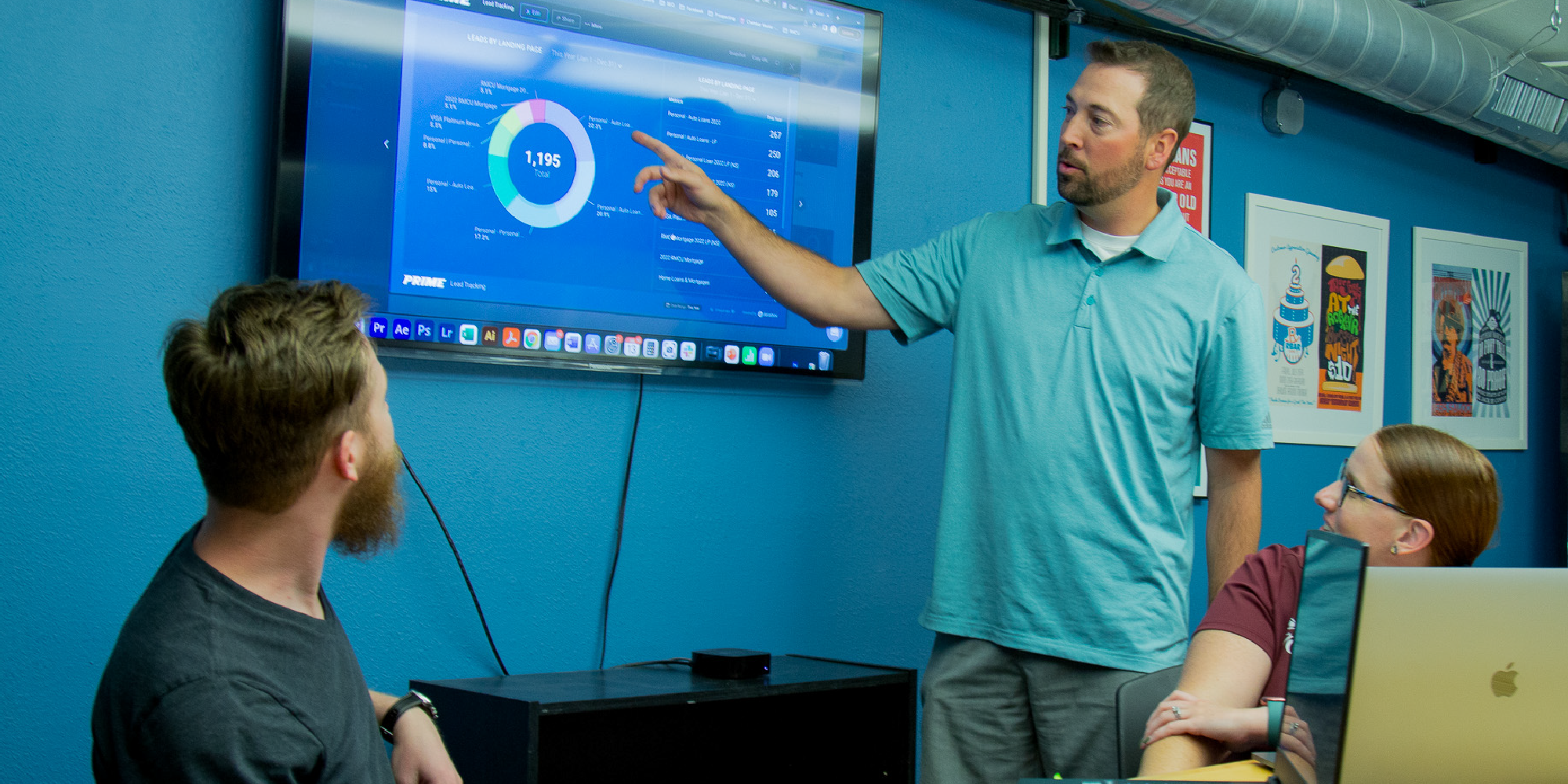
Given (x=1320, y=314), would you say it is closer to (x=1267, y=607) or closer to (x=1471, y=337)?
(x=1471, y=337)

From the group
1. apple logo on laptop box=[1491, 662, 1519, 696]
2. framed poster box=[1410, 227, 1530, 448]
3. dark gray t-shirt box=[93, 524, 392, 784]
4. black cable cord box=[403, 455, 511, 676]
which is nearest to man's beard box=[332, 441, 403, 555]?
dark gray t-shirt box=[93, 524, 392, 784]

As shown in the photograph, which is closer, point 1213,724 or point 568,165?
point 1213,724

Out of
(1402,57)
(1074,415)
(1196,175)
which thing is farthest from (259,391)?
(1402,57)

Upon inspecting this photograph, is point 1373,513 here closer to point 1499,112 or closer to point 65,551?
point 65,551

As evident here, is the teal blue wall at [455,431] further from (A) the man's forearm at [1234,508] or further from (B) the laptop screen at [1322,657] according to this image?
(B) the laptop screen at [1322,657]

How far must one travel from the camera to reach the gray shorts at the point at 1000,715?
1948mm

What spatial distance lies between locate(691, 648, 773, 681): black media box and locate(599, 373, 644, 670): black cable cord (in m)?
0.27

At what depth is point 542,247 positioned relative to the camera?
7.34 feet

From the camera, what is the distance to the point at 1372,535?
5.51ft

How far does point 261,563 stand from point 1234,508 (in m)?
1.66

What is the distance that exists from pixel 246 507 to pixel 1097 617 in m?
1.34

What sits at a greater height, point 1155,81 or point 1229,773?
point 1155,81

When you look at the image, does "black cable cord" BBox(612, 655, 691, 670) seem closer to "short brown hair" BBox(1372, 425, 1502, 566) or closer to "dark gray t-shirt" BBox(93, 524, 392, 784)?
"dark gray t-shirt" BBox(93, 524, 392, 784)

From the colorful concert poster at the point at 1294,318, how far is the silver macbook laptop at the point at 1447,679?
243 cm
